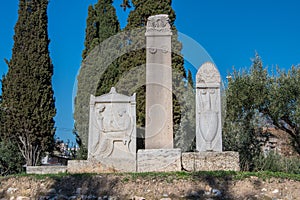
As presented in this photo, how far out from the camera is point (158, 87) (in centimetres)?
994

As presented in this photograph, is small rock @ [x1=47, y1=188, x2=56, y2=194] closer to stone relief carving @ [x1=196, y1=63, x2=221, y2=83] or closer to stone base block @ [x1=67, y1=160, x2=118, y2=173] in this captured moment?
stone base block @ [x1=67, y1=160, x2=118, y2=173]

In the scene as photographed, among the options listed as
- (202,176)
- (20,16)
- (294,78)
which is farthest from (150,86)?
(20,16)

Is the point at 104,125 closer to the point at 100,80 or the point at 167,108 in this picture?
the point at 167,108

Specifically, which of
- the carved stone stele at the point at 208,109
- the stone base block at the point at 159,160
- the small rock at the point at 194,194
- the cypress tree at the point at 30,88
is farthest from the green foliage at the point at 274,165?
the cypress tree at the point at 30,88

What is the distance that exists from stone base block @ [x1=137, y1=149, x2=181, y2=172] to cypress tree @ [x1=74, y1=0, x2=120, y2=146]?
281 inches

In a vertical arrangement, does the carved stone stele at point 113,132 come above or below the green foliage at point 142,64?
below

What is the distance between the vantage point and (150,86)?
997 cm

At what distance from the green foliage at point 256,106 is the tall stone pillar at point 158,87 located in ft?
15.3

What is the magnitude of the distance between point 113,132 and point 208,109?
249cm

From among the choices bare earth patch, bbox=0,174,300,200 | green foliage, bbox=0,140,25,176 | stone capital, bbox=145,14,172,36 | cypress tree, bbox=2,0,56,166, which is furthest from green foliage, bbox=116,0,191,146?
bare earth patch, bbox=0,174,300,200

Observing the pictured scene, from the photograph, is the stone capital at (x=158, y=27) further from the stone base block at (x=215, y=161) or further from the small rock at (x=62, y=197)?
the small rock at (x=62, y=197)

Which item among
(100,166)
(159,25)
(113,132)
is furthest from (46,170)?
(159,25)

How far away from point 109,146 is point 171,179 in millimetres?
2544

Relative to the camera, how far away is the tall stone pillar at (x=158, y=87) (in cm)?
971
